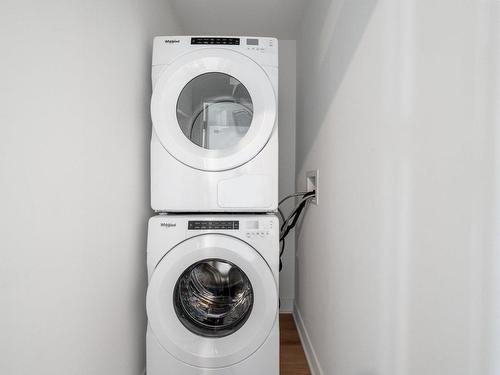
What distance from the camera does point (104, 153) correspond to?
100 cm

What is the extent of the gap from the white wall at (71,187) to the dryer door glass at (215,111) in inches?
9.4

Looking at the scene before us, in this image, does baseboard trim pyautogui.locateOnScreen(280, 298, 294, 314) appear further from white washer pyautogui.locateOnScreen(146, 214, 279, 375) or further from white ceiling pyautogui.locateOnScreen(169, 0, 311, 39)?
white ceiling pyautogui.locateOnScreen(169, 0, 311, 39)

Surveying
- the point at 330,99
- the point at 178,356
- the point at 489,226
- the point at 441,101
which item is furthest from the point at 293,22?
the point at 178,356

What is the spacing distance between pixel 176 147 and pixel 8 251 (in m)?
0.73

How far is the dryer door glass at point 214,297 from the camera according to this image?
1243mm

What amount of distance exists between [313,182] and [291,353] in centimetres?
99

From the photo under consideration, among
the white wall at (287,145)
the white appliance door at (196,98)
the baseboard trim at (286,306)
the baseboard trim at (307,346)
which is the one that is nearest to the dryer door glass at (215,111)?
the white appliance door at (196,98)

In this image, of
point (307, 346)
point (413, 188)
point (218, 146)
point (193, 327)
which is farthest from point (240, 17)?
point (307, 346)

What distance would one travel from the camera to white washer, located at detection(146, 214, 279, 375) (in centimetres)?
116

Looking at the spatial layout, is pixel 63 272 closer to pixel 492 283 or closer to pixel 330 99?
pixel 492 283

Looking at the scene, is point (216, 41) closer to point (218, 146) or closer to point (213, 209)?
point (218, 146)

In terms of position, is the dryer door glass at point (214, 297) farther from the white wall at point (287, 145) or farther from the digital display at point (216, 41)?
the digital display at point (216, 41)

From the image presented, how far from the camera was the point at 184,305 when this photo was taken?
126cm

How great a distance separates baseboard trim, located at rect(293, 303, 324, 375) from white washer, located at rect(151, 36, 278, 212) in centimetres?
78
